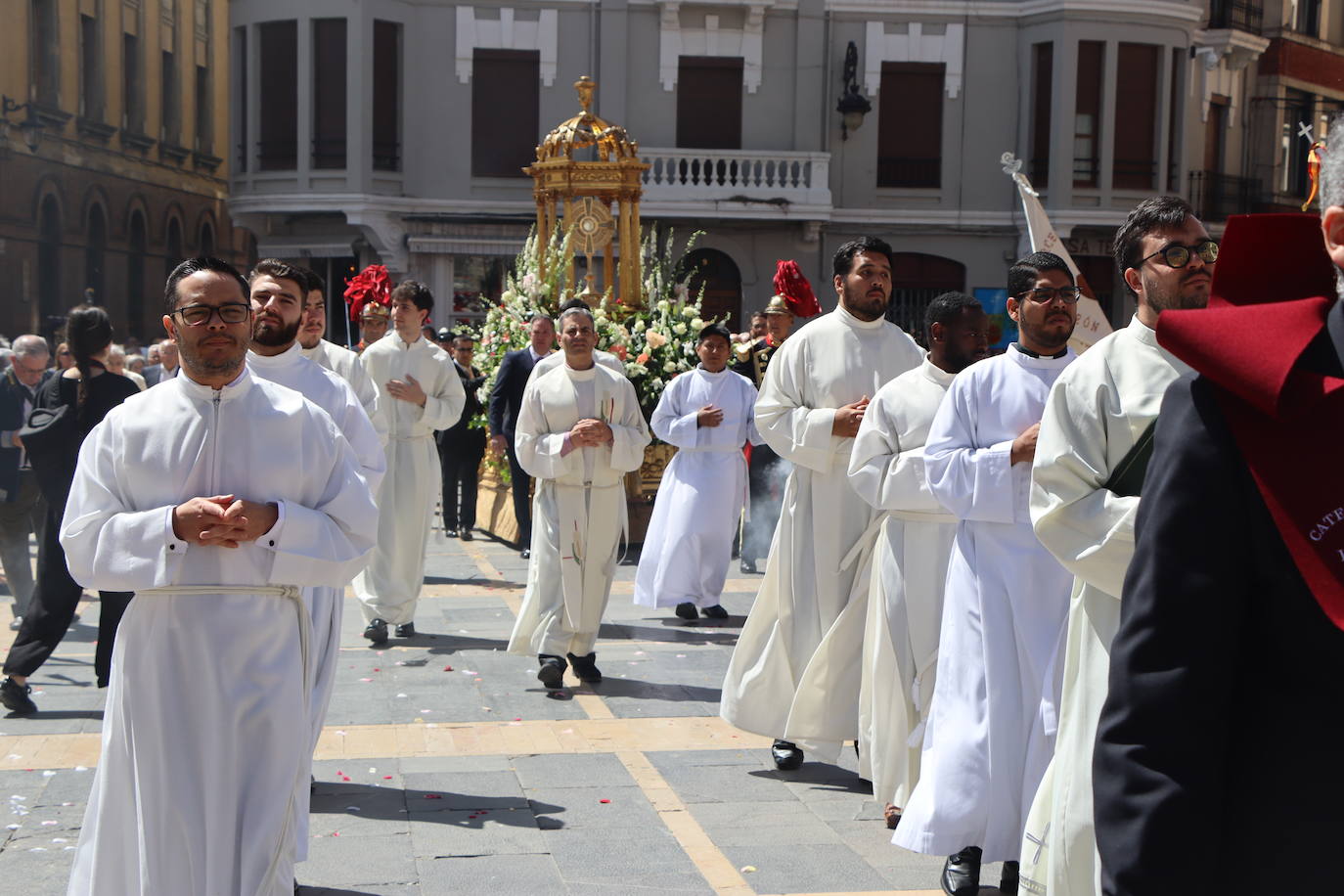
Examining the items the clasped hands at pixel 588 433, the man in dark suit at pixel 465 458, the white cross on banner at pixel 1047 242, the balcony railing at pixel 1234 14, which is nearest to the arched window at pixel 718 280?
the balcony railing at pixel 1234 14

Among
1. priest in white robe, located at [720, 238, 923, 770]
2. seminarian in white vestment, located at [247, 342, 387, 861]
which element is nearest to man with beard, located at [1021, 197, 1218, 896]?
seminarian in white vestment, located at [247, 342, 387, 861]

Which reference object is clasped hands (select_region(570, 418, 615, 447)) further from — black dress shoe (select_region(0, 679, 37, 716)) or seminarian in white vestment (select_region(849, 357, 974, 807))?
black dress shoe (select_region(0, 679, 37, 716))

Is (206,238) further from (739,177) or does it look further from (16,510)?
(16,510)

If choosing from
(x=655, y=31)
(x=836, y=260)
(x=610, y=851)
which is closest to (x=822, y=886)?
(x=610, y=851)

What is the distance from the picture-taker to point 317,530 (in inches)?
164

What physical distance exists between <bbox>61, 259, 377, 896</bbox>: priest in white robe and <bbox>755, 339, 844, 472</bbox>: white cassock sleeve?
275 centimetres

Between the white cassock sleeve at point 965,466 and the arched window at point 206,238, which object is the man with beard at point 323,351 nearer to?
the white cassock sleeve at point 965,466

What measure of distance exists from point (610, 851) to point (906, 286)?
2214cm

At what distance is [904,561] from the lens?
5797 mm

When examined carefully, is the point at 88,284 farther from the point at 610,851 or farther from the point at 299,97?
the point at 610,851

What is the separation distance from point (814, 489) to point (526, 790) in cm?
169

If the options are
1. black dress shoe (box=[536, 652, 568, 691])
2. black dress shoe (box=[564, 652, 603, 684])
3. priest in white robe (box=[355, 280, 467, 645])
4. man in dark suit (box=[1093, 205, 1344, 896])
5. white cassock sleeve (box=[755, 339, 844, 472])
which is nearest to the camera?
man in dark suit (box=[1093, 205, 1344, 896])

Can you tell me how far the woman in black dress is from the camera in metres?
7.53

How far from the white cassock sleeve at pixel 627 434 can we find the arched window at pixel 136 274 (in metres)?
26.5
